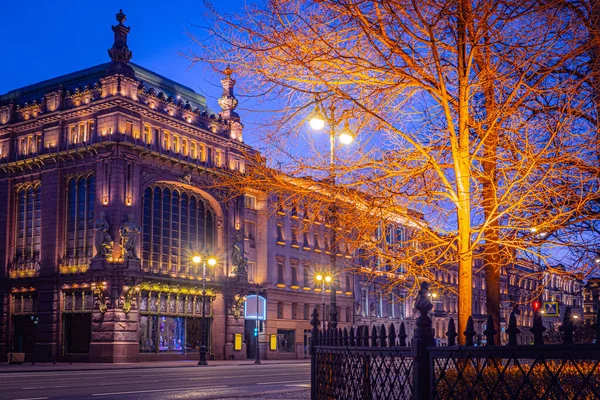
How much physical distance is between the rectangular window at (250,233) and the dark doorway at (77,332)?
1817 centimetres

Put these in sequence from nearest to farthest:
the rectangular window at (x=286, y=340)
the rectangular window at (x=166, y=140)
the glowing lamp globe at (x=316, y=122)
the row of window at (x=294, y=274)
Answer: the glowing lamp globe at (x=316, y=122), the rectangular window at (x=166, y=140), the rectangular window at (x=286, y=340), the row of window at (x=294, y=274)

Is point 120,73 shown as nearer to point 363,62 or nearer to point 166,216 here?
point 166,216

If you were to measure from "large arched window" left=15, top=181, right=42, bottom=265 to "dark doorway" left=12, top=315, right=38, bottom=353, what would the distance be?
4406mm

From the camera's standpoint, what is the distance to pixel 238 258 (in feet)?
212

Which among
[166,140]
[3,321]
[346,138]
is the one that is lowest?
[3,321]

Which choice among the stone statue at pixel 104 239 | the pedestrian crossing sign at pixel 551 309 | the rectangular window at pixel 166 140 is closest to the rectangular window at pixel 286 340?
the rectangular window at pixel 166 140

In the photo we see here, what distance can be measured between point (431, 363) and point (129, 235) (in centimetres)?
4866

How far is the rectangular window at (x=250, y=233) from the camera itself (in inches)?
2699

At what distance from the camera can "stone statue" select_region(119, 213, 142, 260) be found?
52906 mm

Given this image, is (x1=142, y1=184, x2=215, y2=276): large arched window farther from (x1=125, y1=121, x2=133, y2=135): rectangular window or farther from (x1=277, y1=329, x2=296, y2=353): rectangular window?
(x1=277, y1=329, x2=296, y2=353): rectangular window

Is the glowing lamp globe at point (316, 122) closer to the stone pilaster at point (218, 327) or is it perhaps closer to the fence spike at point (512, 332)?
the fence spike at point (512, 332)

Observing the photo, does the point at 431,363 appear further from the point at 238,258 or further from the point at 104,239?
the point at 238,258

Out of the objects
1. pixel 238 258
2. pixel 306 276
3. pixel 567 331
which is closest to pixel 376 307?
pixel 306 276

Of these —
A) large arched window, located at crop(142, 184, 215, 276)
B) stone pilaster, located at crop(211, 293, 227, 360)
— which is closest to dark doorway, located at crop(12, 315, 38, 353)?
large arched window, located at crop(142, 184, 215, 276)
